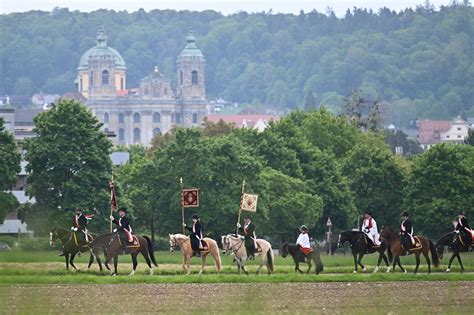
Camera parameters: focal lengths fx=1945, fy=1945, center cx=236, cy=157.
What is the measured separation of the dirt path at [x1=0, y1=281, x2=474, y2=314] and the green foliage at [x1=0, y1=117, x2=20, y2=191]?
3683 cm

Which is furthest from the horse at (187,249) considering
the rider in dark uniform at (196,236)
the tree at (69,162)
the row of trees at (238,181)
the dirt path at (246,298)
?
the tree at (69,162)

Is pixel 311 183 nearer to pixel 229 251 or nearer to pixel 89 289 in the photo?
pixel 229 251

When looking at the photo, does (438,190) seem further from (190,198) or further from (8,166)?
(190,198)

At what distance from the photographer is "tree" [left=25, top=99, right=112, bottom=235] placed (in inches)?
3162

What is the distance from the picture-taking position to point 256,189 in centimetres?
8800

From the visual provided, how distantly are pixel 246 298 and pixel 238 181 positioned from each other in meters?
43.7

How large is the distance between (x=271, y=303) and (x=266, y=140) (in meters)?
58.3

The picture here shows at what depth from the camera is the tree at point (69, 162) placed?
80312mm

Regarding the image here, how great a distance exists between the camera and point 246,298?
1708 inches

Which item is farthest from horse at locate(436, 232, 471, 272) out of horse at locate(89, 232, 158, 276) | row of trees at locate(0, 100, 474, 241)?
row of trees at locate(0, 100, 474, 241)

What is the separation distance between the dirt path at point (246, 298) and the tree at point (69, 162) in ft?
105

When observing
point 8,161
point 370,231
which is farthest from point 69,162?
point 370,231

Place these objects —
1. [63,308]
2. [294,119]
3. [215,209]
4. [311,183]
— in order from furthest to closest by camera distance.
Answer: [294,119], [311,183], [215,209], [63,308]

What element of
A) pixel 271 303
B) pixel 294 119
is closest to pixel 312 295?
pixel 271 303
